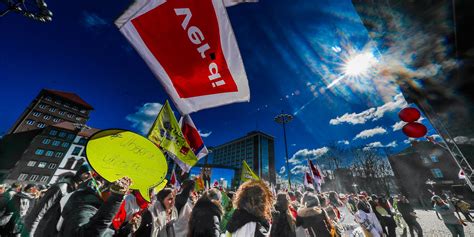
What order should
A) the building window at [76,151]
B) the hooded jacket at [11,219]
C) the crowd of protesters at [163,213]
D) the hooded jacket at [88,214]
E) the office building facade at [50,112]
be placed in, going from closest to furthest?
the hooded jacket at [88,214]
the crowd of protesters at [163,213]
the hooded jacket at [11,219]
the building window at [76,151]
the office building facade at [50,112]

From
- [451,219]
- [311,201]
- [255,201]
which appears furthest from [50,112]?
[451,219]

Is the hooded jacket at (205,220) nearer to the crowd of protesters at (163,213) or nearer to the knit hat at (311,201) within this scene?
the crowd of protesters at (163,213)

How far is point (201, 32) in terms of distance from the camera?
8.22ft

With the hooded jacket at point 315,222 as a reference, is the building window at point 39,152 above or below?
above

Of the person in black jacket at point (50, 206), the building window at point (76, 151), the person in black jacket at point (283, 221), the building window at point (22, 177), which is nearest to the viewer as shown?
the person in black jacket at point (50, 206)

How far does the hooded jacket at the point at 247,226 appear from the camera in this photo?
2.37 meters

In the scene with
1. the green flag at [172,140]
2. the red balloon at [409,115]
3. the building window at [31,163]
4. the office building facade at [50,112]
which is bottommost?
the green flag at [172,140]

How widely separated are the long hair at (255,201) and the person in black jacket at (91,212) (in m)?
1.58

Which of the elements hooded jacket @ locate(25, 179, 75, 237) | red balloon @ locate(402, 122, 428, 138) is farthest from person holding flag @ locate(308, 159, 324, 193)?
hooded jacket @ locate(25, 179, 75, 237)

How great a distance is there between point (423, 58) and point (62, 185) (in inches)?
326

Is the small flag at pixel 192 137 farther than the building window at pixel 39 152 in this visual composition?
No

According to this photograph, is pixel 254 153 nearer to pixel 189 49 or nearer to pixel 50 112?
pixel 50 112

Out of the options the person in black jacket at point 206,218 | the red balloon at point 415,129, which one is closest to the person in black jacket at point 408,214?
the red balloon at point 415,129

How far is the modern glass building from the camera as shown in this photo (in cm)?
9024
